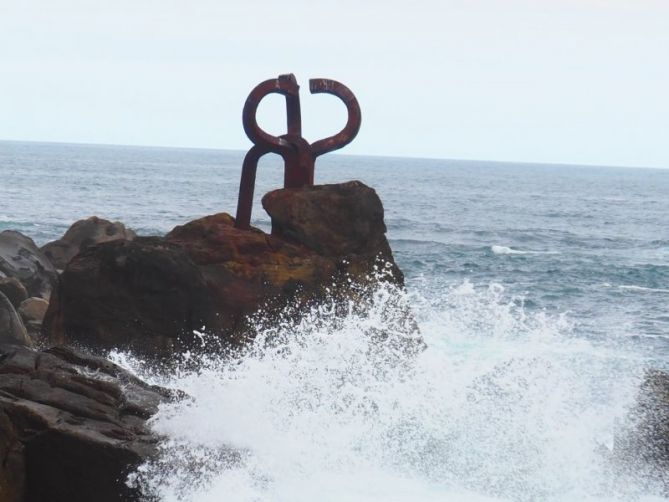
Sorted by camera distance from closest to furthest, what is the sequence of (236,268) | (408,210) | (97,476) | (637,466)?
(97,476) < (637,466) < (236,268) < (408,210)

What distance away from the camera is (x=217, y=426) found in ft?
22.9

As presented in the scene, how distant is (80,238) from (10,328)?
6374mm

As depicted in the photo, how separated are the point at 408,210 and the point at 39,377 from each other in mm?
41418

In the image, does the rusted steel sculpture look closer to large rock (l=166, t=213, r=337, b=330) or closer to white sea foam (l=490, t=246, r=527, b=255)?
large rock (l=166, t=213, r=337, b=330)

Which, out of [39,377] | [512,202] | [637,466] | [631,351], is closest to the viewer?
[39,377]

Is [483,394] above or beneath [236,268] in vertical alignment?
beneath

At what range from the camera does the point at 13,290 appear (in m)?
12.7

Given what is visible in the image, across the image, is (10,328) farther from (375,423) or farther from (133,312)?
(375,423)

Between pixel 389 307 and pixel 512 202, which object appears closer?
pixel 389 307

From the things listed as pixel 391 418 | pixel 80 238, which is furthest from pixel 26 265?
pixel 391 418

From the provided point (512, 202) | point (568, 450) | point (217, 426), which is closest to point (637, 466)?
point (568, 450)

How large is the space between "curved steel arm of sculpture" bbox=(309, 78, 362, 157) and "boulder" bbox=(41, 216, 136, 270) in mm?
5567

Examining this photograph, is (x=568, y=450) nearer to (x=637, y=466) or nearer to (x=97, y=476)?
(x=637, y=466)

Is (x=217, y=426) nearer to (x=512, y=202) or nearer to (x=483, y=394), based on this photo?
(x=483, y=394)
